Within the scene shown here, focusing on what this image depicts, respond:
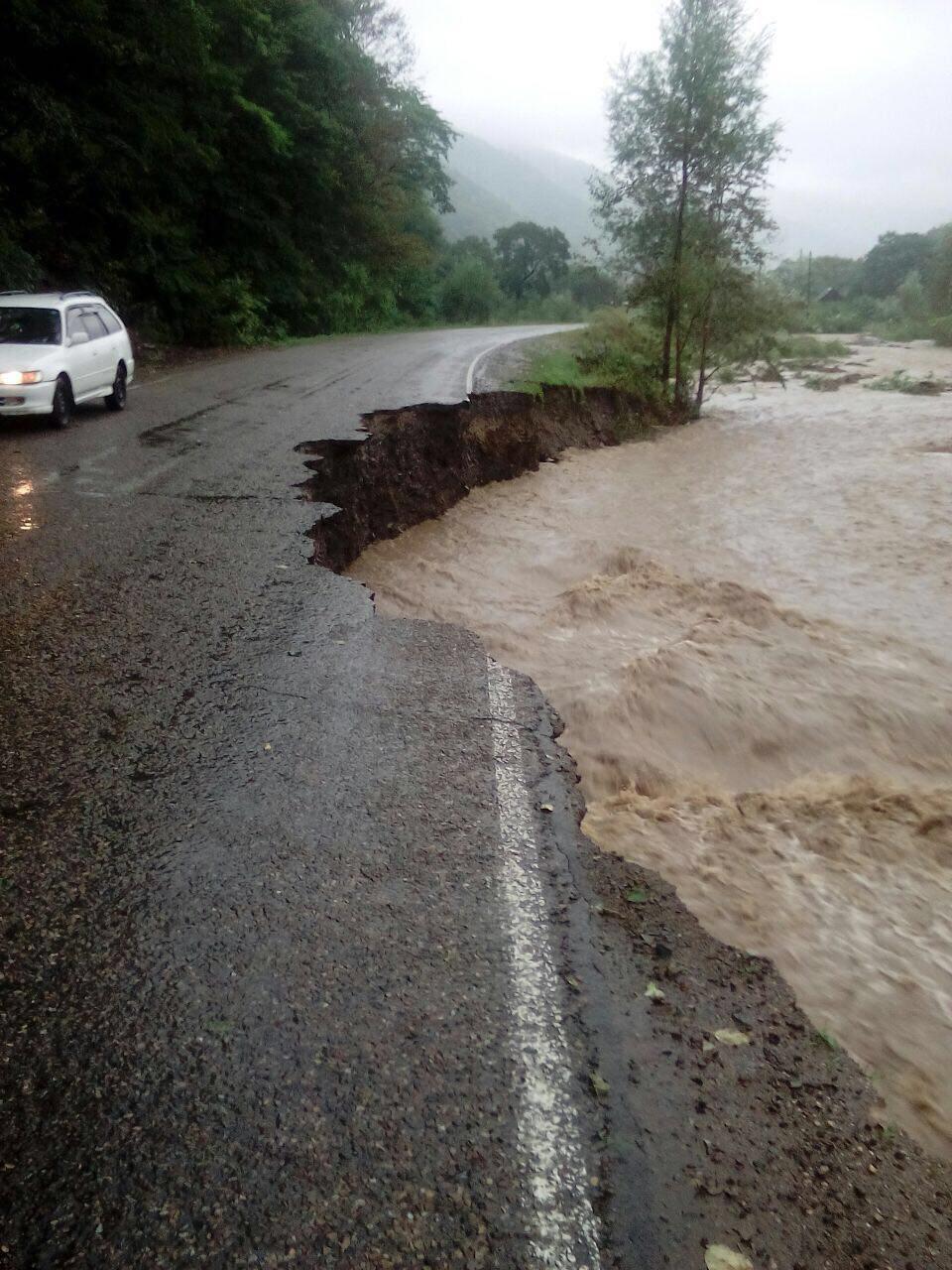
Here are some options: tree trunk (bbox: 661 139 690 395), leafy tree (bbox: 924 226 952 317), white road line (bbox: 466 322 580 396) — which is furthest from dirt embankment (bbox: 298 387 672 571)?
leafy tree (bbox: 924 226 952 317)

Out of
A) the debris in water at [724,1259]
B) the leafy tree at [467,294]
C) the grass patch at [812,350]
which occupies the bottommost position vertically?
the debris in water at [724,1259]

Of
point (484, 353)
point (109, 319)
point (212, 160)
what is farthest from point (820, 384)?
point (109, 319)

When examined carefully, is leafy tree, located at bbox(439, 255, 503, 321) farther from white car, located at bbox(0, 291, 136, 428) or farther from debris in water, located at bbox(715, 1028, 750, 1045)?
debris in water, located at bbox(715, 1028, 750, 1045)

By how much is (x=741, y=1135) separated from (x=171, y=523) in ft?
18.1

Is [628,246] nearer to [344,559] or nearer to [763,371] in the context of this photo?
[763,371]

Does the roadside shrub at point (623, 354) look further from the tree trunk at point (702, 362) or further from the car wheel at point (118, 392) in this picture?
the car wheel at point (118, 392)

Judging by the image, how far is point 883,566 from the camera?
918cm

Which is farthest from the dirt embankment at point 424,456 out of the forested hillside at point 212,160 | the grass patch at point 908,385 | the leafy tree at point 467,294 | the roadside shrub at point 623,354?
the leafy tree at point 467,294

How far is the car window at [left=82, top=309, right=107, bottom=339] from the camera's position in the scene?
10.6 metres

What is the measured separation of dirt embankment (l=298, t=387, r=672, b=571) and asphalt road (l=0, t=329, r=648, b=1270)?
7.14ft

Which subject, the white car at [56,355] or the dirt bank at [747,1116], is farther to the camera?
the white car at [56,355]

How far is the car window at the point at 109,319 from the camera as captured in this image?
11.2 meters

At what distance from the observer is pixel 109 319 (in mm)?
11461

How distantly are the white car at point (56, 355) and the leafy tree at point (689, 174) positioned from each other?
13.7 meters
